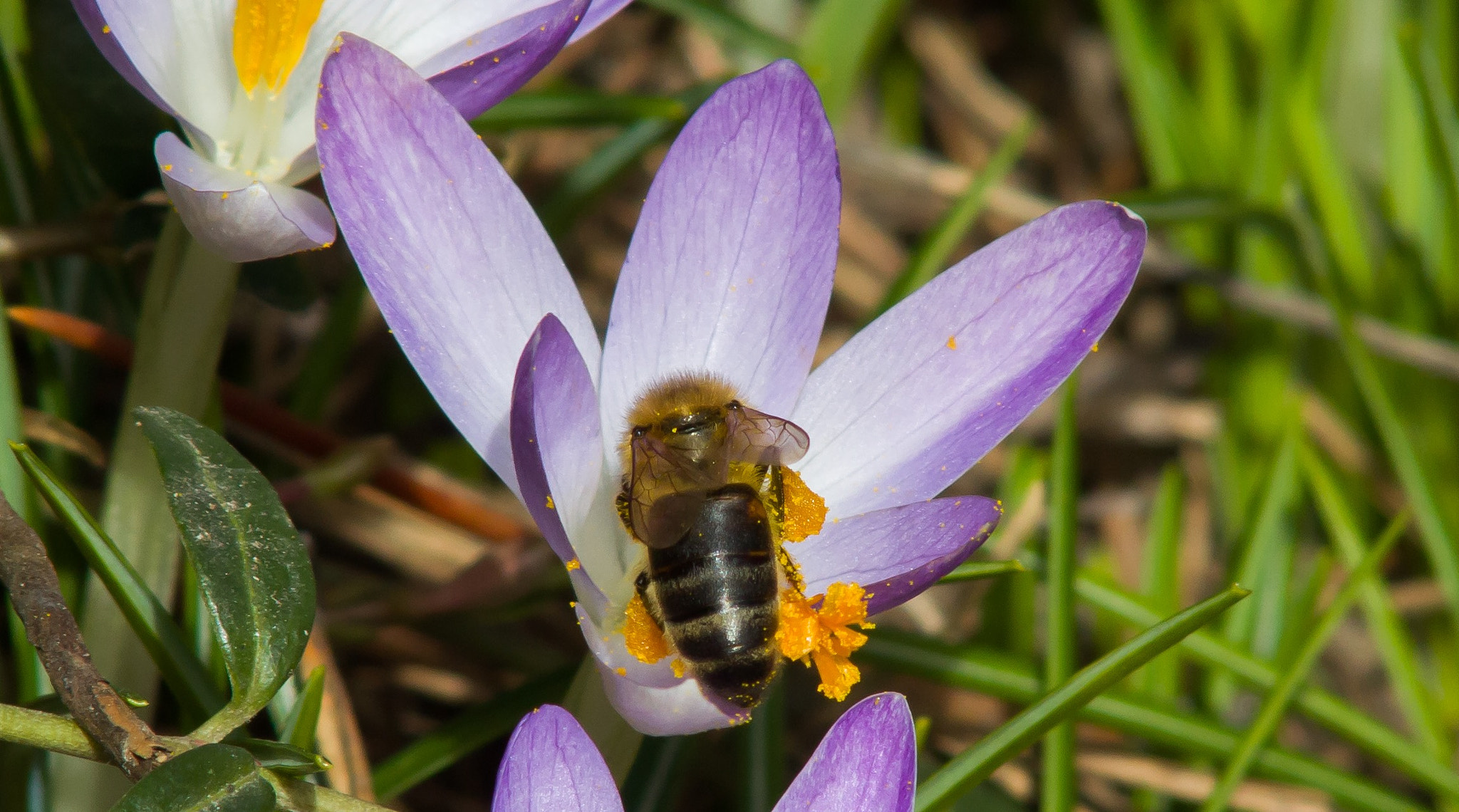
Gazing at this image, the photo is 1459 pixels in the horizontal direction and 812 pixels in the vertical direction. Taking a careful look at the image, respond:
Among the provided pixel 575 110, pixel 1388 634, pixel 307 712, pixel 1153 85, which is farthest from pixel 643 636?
pixel 1153 85

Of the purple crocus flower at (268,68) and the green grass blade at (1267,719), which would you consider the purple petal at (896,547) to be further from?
the green grass blade at (1267,719)

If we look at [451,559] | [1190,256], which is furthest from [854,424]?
[1190,256]

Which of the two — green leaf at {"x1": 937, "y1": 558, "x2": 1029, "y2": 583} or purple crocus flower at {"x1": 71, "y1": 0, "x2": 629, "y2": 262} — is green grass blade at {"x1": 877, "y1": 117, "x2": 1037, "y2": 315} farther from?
purple crocus flower at {"x1": 71, "y1": 0, "x2": 629, "y2": 262}

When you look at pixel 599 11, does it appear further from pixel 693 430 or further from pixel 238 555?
pixel 238 555

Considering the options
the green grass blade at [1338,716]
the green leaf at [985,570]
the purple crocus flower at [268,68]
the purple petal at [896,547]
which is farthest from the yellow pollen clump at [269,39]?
the green grass blade at [1338,716]

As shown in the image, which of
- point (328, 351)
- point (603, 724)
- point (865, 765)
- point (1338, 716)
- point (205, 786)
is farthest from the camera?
point (328, 351)

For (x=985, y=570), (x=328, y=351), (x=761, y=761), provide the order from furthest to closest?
(x=328, y=351), (x=761, y=761), (x=985, y=570)

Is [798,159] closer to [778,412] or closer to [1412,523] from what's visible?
[778,412]
